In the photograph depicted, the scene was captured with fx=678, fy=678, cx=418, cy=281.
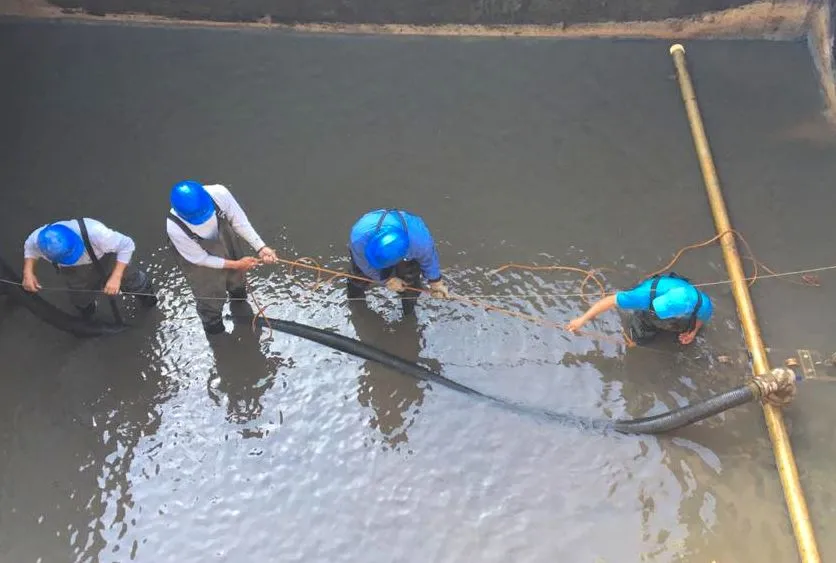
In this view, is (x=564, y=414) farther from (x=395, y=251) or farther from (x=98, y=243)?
(x=98, y=243)

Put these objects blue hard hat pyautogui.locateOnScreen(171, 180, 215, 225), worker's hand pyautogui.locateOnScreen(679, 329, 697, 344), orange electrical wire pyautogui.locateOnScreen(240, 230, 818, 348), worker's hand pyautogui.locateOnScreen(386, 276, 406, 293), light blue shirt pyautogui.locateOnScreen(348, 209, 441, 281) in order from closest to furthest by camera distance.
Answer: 1. blue hard hat pyautogui.locateOnScreen(171, 180, 215, 225)
2. light blue shirt pyautogui.locateOnScreen(348, 209, 441, 281)
3. worker's hand pyautogui.locateOnScreen(386, 276, 406, 293)
4. worker's hand pyautogui.locateOnScreen(679, 329, 697, 344)
5. orange electrical wire pyautogui.locateOnScreen(240, 230, 818, 348)

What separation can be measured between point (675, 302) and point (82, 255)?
13.0 ft

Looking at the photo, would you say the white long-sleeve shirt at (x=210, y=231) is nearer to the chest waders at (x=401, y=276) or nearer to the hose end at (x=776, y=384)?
the chest waders at (x=401, y=276)

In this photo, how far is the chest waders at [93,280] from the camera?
474cm

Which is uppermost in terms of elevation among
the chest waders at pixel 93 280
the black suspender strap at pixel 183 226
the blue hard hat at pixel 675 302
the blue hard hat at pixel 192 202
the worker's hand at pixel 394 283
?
the blue hard hat at pixel 192 202

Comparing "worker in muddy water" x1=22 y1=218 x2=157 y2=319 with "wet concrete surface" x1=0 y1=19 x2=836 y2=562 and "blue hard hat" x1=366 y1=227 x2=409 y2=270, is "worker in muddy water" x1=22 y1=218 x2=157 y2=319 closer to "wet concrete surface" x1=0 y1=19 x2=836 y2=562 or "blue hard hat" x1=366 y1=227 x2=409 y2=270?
"wet concrete surface" x1=0 y1=19 x2=836 y2=562

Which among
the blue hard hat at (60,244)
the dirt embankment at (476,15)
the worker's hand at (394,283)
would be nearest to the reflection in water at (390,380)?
the worker's hand at (394,283)

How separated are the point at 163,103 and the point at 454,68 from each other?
9.94ft

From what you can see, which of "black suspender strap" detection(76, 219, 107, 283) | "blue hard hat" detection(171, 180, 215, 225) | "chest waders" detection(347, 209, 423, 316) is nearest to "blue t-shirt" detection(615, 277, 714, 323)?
"chest waders" detection(347, 209, 423, 316)

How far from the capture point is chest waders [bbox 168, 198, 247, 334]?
451 cm

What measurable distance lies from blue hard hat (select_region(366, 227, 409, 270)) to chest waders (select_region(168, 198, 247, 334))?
1023 millimetres

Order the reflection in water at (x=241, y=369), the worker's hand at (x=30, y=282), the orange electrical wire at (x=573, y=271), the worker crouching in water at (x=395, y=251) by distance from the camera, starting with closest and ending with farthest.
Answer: the worker crouching in water at (x=395, y=251), the worker's hand at (x=30, y=282), the reflection in water at (x=241, y=369), the orange electrical wire at (x=573, y=271)

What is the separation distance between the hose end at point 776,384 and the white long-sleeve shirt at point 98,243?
4316 mm

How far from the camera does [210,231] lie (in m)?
4.45
